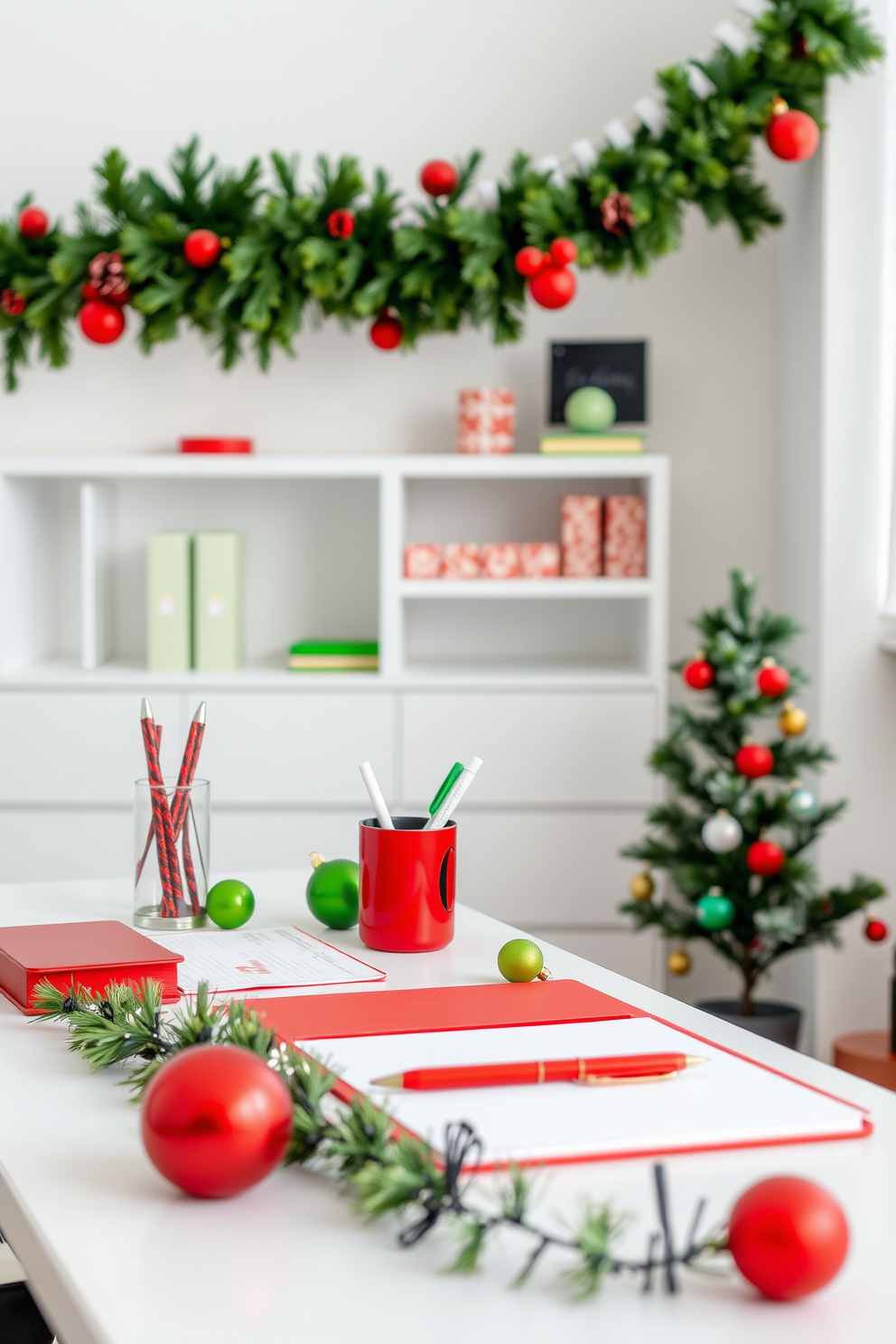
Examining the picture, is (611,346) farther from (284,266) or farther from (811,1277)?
(811,1277)

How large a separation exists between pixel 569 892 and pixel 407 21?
195 centimetres

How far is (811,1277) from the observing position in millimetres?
566

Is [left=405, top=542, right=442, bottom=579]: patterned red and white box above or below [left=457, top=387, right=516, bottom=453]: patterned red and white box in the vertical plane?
below

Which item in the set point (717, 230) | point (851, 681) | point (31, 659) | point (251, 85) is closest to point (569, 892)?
point (851, 681)

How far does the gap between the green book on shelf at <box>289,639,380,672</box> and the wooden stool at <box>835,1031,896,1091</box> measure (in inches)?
46.4

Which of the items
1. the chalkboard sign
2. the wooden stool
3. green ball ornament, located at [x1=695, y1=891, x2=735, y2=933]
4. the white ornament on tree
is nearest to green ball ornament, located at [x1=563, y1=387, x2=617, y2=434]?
the chalkboard sign

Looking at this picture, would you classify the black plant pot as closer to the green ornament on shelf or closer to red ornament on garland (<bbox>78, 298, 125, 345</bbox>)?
the green ornament on shelf

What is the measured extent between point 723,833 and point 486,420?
3.34 feet

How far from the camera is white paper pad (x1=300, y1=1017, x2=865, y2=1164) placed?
72 centimetres

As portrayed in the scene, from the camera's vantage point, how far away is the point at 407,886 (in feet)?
3.84

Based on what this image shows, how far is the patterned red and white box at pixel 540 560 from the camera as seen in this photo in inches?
114

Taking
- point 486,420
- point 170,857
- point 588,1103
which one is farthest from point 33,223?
point 588,1103

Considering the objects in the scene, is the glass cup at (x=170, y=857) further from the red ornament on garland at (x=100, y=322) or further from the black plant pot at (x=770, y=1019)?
the red ornament on garland at (x=100, y=322)

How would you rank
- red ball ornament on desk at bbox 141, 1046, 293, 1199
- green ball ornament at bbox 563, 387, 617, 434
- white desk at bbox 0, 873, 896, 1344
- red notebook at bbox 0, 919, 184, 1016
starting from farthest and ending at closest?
1. green ball ornament at bbox 563, 387, 617, 434
2. red notebook at bbox 0, 919, 184, 1016
3. red ball ornament on desk at bbox 141, 1046, 293, 1199
4. white desk at bbox 0, 873, 896, 1344
